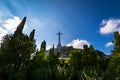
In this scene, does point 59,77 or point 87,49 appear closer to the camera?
point 59,77

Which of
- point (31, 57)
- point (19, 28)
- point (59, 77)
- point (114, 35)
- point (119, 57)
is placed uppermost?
point (19, 28)

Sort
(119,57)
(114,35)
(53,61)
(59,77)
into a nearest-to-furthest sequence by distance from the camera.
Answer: (119,57), (59,77), (114,35), (53,61)

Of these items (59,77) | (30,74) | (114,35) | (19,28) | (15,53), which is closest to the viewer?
(59,77)

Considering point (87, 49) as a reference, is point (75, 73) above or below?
below

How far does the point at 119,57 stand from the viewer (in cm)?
1562

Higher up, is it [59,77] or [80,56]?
[80,56]

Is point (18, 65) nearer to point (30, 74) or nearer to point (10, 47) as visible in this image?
point (10, 47)

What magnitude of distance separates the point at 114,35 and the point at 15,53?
13360 mm

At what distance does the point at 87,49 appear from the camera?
3325 centimetres

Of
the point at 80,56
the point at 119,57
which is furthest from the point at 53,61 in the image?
the point at 119,57

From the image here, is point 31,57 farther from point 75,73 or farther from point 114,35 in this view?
point 114,35

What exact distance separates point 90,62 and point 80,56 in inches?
86.7

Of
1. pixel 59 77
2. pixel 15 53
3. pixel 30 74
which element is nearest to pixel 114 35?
pixel 59 77

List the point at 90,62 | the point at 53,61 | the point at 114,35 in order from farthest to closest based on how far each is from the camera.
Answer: the point at 53,61 < the point at 90,62 < the point at 114,35
